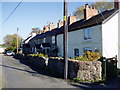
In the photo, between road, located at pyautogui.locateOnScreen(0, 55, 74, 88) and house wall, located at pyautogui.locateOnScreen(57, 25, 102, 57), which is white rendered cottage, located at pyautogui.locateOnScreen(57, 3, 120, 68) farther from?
road, located at pyautogui.locateOnScreen(0, 55, 74, 88)

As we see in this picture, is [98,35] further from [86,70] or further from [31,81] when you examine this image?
[31,81]

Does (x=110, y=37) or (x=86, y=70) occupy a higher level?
(x=110, y=37)

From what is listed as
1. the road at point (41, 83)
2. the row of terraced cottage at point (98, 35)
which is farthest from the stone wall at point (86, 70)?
the row of terraced cottage at point (98, 35)

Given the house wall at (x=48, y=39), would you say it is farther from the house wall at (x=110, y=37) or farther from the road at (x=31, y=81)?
the road at (x=31, y=81)

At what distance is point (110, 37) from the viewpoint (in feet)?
55.1

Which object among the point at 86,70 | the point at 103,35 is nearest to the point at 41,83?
the point at 86,70

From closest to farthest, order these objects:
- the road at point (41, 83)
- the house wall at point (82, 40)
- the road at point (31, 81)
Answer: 1. the road at point (41, 83)
2. the road at point (31, 81)
3. the house wall at point (82, 40)

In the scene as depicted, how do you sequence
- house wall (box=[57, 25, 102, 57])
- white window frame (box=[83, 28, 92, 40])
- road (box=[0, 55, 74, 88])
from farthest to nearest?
white window frame (box=[83, 28, 92, 40]) < house wall (box=[57, 25, 102, 57]) < road (box=[0, 55, 74, 88])

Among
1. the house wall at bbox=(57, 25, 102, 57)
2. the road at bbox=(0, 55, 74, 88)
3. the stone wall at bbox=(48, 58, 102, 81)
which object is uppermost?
the house wall at bbox=(57, 25, 102, 57)

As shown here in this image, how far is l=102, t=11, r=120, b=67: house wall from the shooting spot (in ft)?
53.5

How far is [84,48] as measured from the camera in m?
19.4

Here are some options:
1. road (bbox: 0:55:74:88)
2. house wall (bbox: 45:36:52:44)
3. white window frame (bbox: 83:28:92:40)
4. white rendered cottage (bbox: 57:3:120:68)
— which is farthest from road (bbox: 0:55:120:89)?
house wall (bbox: 45:36:52:44)

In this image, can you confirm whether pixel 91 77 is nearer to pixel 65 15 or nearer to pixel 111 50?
pixel 65 15

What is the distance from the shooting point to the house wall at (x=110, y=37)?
16.3 m
